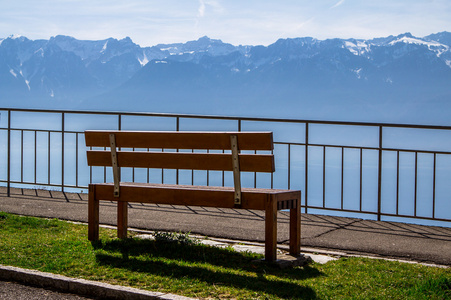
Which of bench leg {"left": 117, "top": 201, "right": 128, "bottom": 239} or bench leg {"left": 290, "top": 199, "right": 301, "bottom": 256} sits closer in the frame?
bench leg {"left": 290, "top": 199, "right": 301, "bottom": 256}

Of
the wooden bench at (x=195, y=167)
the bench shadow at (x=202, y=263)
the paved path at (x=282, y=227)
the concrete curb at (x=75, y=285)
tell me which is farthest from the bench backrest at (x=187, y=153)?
the paved path at (x=282, y=227)

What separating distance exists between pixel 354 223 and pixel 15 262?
4.74 metres

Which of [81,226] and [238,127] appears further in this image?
[238,127]

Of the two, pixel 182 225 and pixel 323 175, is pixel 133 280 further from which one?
pixel 323 175

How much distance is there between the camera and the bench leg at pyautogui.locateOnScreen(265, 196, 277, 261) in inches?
227

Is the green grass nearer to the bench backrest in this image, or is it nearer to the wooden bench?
the wooden bench

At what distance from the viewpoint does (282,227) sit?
8219 millimetres

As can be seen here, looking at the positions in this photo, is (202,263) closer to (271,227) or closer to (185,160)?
(271,227)

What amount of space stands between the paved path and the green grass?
2.96 feet

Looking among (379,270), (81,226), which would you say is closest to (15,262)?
(81,226)

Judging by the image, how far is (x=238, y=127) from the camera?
9.71m

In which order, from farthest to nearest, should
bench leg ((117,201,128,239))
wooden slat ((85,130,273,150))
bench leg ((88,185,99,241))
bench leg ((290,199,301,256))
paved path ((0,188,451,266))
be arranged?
1. paved path ((0,188,451,266))
2. bench leg ((117,201,128,239))
3. bench leg ((88,185,99,241))
4. bench leg ((290,199,301,256))
5. wooden slat ((85,130,273,150))

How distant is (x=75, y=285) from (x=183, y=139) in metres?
1.72

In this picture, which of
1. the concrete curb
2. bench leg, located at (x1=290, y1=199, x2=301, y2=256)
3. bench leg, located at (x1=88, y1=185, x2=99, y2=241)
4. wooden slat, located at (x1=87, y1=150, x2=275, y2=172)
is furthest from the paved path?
the concrete curb
